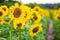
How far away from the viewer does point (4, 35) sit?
4.07 metres

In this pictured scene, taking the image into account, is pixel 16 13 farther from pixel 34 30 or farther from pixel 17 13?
pixel 34 30

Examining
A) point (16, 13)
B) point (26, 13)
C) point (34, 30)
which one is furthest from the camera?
point (34, 30)

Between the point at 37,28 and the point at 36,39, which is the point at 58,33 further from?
the point at 37,28

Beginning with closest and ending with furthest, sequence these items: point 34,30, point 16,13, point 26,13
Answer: point 16,13 < point 26,13 < point 34,30

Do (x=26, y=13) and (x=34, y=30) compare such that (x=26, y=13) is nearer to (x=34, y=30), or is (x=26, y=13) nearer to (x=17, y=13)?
(x=17, y=13)

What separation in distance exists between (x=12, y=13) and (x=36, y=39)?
5.76 feet

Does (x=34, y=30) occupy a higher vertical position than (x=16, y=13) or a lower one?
lower

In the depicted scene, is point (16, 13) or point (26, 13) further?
point (26, 13)

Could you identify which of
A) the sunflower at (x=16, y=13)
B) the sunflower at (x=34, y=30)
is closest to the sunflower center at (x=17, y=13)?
the sunflower at (x=16, y=13)

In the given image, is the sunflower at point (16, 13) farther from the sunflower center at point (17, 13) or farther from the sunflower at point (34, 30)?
the sunflower at point (34, 30)

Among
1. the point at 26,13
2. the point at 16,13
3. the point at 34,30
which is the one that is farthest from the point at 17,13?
the point at 34,30

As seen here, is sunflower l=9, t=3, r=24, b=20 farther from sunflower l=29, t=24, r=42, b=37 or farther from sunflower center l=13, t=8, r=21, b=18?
sunflower l=29, t=24, r=42, b=37

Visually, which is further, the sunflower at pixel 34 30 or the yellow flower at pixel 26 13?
the sunflower at pixel 34 30

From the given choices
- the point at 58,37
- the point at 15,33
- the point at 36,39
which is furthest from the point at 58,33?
the point at 15,33
